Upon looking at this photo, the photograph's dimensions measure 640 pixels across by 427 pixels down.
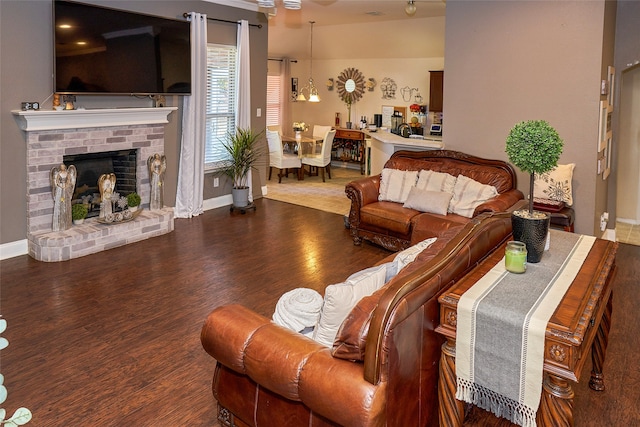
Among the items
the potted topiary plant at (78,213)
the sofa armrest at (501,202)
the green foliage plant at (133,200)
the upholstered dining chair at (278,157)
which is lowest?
the potted topiary plant at (78,213)

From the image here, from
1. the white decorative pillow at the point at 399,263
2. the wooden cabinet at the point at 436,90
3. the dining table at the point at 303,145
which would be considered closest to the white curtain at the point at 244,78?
the dining table at the point at 303,145

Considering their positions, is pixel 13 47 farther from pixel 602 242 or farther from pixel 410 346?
pixel 602 242

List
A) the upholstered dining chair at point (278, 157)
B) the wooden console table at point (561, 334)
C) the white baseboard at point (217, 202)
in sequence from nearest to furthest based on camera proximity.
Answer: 1. the wooden console table at point (561, 334)
2. the white baseboard at point (217, 202)
3. the upholstered dining chair at point (278, 157)

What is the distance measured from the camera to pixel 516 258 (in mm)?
2324

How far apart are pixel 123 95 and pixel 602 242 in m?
4.94

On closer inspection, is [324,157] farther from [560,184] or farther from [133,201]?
[560,184]

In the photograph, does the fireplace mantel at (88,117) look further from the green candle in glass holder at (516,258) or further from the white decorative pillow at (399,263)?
the green candle in glass holder at (516,258)

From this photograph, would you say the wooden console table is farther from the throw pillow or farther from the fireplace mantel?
the fireplace mantel

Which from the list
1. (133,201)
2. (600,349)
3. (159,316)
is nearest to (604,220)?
(600,349)

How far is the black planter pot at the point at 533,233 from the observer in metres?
2.42

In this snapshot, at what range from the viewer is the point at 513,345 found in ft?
6.35

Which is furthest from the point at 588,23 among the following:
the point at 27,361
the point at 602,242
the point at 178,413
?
the point at 27,361

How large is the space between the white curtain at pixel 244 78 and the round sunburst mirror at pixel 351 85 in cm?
401

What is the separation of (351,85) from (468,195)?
648 cm
